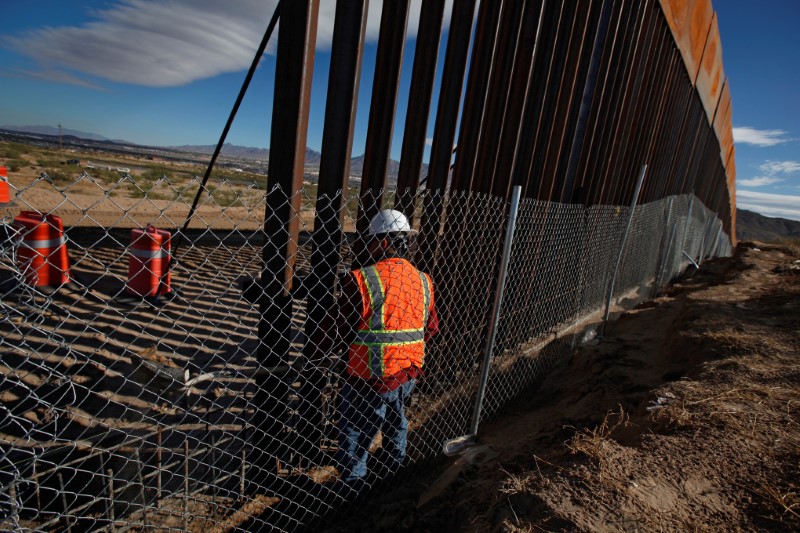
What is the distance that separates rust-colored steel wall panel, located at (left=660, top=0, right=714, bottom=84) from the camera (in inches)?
332

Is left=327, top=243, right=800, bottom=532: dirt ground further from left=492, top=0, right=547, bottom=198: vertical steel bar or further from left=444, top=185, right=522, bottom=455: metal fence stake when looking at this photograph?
left=492, top=0, right=547, bottom=198: vertical steel bar

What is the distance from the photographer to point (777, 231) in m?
94.1

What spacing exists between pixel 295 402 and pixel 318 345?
711 mm

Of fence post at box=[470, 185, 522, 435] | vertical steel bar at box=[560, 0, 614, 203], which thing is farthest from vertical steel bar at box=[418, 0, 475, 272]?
vertical steel bar at box=[560, 0, 614, 203]

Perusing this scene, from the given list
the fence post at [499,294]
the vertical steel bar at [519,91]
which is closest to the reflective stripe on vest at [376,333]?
the fence post at [499,294]

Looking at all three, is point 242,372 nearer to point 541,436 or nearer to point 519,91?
point 541,436

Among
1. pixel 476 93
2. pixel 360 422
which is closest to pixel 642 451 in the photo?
pixel 360 422

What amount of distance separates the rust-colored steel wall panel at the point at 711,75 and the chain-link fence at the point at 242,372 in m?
6.81

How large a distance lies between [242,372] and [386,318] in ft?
9.25

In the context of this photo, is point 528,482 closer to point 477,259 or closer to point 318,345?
point 318,345

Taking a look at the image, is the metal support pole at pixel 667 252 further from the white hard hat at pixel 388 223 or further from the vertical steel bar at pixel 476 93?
the white hard hat at pixel 388 223

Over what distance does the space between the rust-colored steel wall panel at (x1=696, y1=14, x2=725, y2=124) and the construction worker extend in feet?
42.5

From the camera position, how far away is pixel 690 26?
9.77 meters

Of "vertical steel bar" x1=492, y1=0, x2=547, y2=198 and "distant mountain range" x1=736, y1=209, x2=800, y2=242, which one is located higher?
"distant mountain range" x1=736, y1=209, x2=800, y2=242
